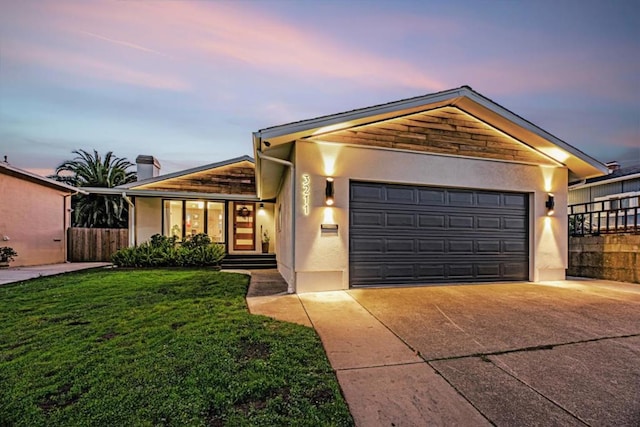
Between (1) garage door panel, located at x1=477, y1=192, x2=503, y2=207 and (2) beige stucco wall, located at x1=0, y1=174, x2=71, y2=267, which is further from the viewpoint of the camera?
(2) beige stucco wall, located at x1=0, y1=174, x2=71, y2=267

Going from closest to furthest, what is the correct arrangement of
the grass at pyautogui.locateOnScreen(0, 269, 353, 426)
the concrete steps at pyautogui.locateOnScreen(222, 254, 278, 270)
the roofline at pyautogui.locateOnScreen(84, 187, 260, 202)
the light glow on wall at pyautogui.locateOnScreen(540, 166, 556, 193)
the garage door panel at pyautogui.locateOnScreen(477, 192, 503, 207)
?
the grass at pyautogui.locateOnScreen(0, 269, 353, 426) < the garage door panel at pyautogui.locateOnScreen(477, 192, 503, 207) < the light glow on wall at pyautogui.locateOnScreen(540, 166, 556, 193) < the concrete steps at pyautogui.locateOnScreen(222, 254, 278, 270) < the roofline at pyautogui.locateOnScreen(84, 187, 260, 202)

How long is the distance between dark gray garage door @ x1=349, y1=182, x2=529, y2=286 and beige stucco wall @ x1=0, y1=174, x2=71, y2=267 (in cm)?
1266

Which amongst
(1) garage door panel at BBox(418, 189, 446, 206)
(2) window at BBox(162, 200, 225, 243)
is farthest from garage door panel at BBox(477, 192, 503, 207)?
(2) window at BBox(162, 200, 225, 243)

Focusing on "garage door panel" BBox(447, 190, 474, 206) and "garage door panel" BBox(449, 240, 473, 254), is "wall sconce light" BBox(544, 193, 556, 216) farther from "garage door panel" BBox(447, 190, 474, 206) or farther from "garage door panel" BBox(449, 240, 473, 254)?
"garage door panel" BBox(449, 240, 473, 254)

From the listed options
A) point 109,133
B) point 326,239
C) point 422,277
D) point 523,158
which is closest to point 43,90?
point 109,133

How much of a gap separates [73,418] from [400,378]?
8.04 feet

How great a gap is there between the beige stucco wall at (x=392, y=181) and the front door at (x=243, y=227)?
7560 millimetres

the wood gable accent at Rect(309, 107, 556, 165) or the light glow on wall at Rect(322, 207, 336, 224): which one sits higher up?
the wood gable accent at Rect(309, 107, 556, 165)

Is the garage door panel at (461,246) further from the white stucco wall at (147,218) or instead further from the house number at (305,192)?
the white stucco wall at (147,218)

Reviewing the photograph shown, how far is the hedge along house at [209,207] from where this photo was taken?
12.1 metres

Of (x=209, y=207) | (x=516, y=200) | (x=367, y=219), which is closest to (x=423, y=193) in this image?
(x=367, y=219)

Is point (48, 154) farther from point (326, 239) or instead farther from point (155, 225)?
point (326, 239)

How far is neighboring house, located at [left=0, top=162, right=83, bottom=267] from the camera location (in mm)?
10203

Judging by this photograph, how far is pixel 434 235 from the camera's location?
673 cm
